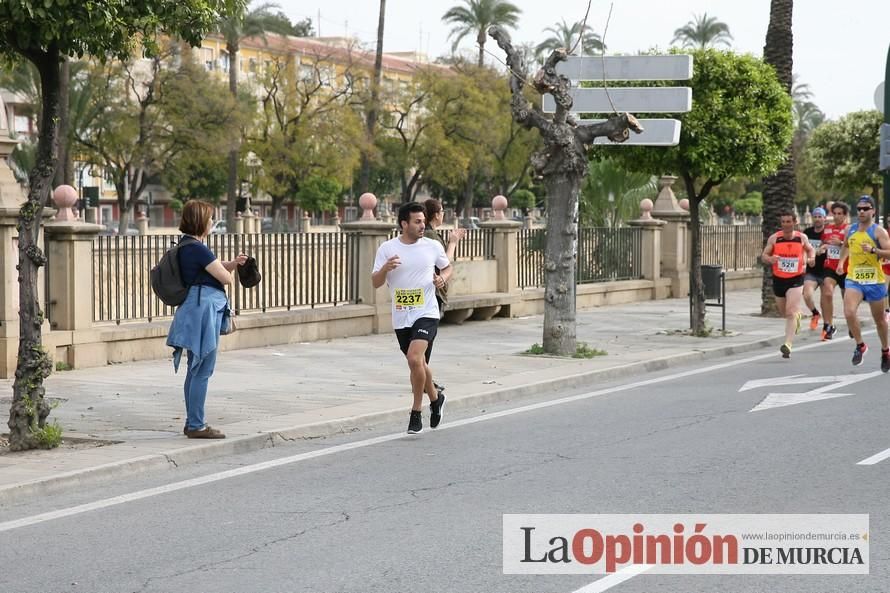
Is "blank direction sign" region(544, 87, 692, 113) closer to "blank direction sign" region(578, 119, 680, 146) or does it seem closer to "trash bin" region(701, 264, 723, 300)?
"blank direction sign" region(578, 119, 680, 146)

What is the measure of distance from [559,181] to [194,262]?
292 inches

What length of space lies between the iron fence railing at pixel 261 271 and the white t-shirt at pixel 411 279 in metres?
5.09

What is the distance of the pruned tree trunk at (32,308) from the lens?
9.28 m

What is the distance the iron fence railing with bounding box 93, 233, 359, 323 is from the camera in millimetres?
15211

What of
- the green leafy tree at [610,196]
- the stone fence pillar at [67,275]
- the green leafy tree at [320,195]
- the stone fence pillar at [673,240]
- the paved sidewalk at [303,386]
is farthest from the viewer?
the green leafy tree at [320,195]

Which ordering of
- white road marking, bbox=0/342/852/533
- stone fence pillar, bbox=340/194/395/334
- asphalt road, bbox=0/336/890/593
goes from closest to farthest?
asphalt road, bbox=0/336/890/593, white road marking, bbox=0/342/852/533, stone fence pillar, bbox=340/194/395/334

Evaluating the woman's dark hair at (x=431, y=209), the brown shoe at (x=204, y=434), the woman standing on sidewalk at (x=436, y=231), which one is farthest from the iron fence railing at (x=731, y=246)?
the brown shoe at (x=204, y=434)

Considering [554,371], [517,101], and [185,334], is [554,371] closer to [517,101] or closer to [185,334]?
[517,101]

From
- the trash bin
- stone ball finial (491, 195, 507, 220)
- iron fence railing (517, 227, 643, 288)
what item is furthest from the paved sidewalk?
iron fence railing (517, 227, 643, 288)

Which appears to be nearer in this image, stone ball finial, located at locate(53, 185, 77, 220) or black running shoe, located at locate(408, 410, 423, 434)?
black running shoe, located at locate(408, 410, 423, 434)

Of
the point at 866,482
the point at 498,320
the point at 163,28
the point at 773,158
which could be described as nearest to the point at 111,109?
the point at 498,320

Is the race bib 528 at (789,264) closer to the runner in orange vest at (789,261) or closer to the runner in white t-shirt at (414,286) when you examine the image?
the runner in orange vest at (789,261)

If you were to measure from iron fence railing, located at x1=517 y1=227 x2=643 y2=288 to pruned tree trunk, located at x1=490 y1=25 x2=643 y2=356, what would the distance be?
665 cm

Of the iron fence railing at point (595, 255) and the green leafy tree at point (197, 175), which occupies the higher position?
the green leafy tree at point (197, 175)
